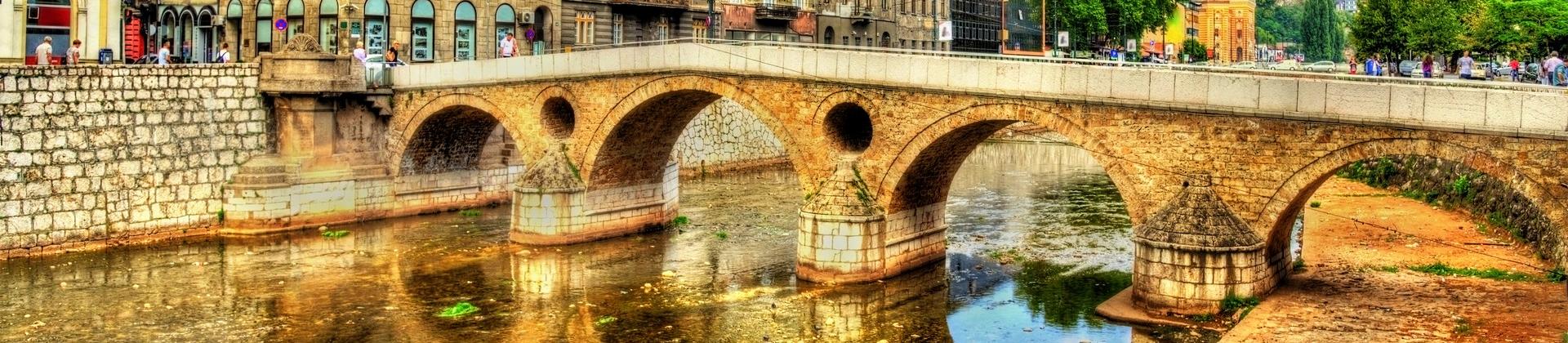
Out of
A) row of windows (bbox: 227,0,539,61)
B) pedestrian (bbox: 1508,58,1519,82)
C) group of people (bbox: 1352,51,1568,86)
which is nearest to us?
group of people (bbox: 1352,51,1568,86)

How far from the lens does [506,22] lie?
149ft

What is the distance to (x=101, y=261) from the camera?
101 ft

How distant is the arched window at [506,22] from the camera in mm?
45250

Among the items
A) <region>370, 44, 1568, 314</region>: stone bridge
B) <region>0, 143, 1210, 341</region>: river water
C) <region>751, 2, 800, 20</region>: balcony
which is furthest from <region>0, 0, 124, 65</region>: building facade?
<region>751, 2, 800, 20</region>: balcony

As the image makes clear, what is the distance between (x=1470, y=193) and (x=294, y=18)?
30.5 meters

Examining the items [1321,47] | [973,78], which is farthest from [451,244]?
[1321,47]

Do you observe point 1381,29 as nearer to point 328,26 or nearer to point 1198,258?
point 1198,258

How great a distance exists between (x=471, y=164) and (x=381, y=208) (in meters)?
3.06

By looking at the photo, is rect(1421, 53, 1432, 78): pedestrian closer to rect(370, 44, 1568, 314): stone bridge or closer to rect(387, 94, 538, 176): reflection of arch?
rect(370, 44, 1568, 314): stone bridge

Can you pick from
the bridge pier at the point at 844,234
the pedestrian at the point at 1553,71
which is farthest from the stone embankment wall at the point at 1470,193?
the bridge pier at the point at 844,234

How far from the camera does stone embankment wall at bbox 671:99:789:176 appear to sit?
47.4 metres

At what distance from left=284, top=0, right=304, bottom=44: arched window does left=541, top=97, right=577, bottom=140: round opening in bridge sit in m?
12.3

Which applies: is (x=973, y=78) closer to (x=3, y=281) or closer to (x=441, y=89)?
(x=441, y=89)

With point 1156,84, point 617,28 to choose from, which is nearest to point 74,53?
point 617,28
